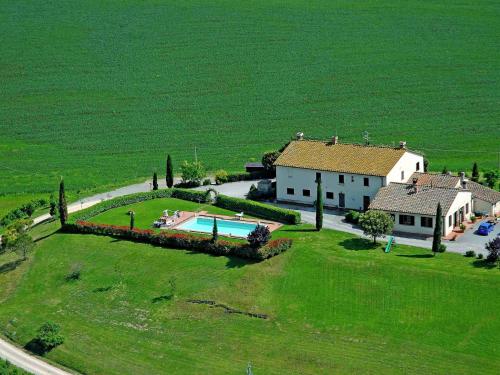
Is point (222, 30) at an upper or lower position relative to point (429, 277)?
upper

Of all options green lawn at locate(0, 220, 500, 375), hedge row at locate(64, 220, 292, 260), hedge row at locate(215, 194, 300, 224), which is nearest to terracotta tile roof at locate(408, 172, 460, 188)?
green lawn at locate(0, 220, 500, 375)

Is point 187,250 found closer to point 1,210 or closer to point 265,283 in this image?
point 265,283

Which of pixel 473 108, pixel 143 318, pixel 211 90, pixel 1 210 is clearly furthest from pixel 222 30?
pixel 143 318

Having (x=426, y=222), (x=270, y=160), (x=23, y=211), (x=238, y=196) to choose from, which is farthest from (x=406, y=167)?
(x=23, y=211)

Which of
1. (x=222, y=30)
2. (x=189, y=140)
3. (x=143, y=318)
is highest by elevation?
(x=222, y=30)

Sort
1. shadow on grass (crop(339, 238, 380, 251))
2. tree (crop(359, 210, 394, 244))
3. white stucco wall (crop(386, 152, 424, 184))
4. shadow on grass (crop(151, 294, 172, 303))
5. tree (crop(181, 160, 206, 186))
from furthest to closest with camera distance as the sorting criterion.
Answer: tree (crop(181, 160, 206, 186)) < white stucco wall (crop(386, 152, 424, 184)) < shadow on grass (crop(339, 238, 380, 251)) < tree (crop(359, 210, 394, 244)) < shadow on grass (crop(151, 294, 172, 303))

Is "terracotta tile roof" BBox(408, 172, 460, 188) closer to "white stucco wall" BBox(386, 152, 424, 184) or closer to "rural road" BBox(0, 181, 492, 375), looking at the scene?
"white stucco wall" BBox(386, 152, 424, 184)
